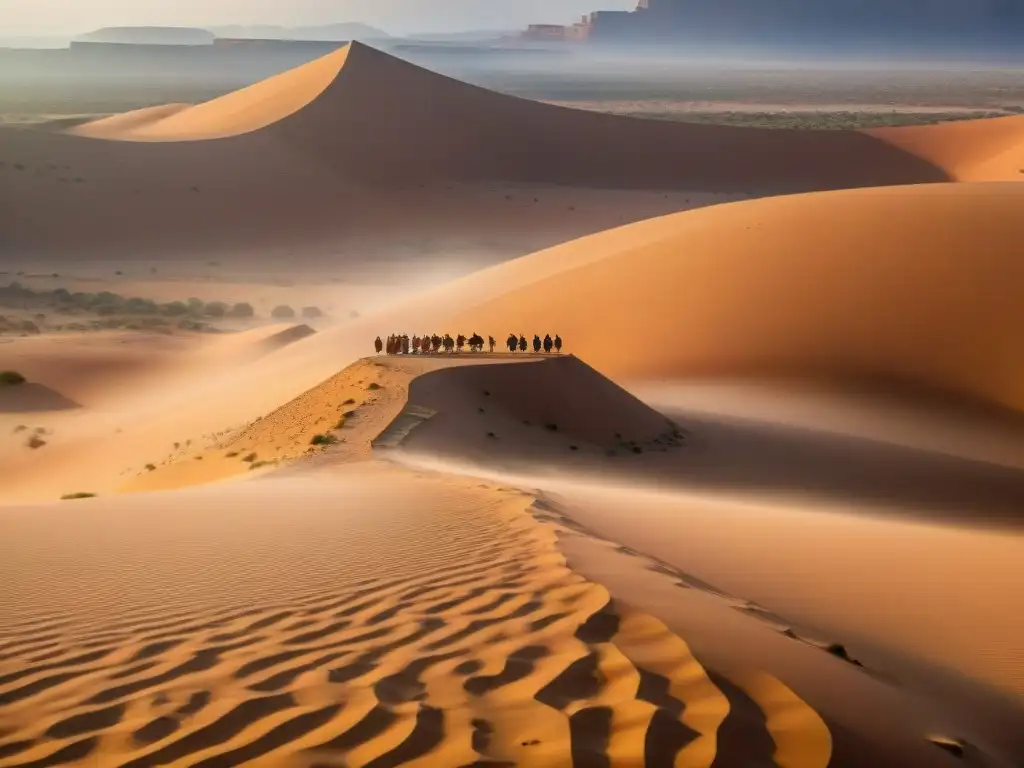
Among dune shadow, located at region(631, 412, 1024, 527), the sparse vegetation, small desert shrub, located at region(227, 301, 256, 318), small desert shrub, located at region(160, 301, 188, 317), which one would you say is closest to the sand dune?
dune shadow, located at region(631, 412, 1024, 527)

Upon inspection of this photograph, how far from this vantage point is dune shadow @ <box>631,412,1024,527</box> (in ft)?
54.1

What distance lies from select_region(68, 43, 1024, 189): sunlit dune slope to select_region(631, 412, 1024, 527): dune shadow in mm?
53004

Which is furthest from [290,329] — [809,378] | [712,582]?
[712,582]

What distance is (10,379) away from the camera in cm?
2648

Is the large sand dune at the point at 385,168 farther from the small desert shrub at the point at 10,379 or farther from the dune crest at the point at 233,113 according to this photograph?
the small desert shrub at the point at 10,379

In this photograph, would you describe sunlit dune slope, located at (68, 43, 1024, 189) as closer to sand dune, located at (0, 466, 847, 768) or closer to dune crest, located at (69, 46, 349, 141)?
dune crest, located at (69, 46, 349, 141)

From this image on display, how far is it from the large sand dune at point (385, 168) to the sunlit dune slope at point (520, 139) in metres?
0.16

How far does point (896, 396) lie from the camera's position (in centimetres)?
2308

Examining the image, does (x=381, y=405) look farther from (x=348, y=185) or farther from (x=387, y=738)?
(x=348, y=185)

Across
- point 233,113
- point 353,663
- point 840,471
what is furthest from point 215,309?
point 233,113

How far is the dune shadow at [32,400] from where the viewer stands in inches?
998

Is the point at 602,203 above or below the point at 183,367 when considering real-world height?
above

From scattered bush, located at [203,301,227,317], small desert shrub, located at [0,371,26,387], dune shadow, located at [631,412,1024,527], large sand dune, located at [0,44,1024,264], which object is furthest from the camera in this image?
large sand dune, located at [0,44,1024,264]

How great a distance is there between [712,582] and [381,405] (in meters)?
9.21
